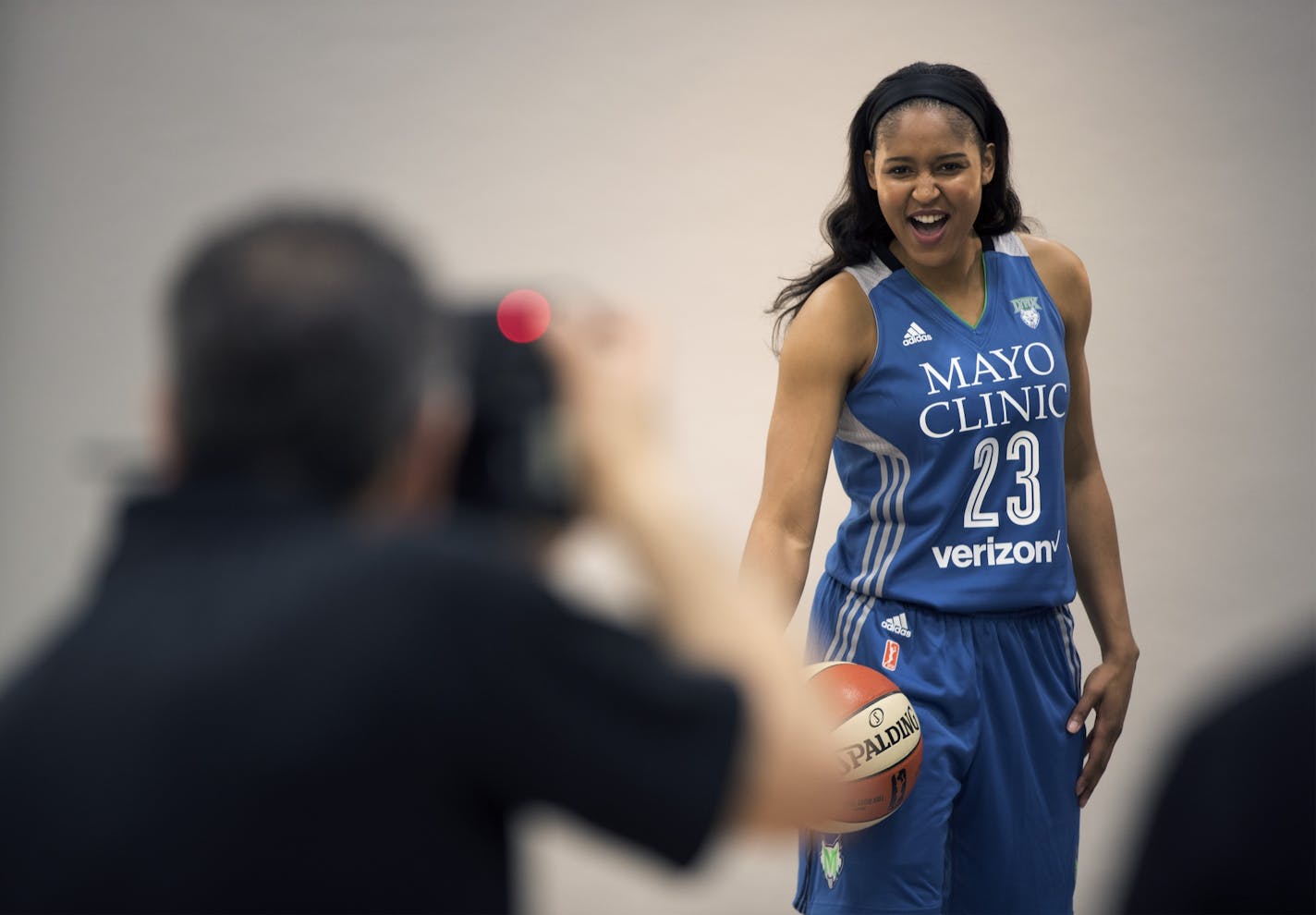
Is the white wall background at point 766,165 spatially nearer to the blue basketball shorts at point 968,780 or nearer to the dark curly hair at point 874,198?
the dark curly hair at point 874,198

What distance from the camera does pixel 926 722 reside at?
2.22 m

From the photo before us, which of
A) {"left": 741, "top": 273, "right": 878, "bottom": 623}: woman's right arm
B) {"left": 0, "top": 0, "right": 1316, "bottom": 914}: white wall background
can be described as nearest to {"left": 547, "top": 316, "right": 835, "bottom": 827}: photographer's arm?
{"left": 741, "top": 273, "right": 878, "bottom": 623}: woman's right arm

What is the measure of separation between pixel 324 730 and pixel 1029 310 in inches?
72.5

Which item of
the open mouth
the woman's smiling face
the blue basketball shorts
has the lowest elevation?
the blue basketball shorts

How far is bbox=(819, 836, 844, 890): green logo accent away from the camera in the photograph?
2250mm

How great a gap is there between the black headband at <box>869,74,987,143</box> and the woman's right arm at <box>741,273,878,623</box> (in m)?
0.32

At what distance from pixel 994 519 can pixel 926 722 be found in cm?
34

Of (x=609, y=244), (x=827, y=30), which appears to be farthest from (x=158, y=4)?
(x=827, y=30)

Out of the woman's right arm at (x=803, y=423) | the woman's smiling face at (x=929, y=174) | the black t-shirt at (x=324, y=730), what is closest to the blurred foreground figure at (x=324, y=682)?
the black t-shirt at (x=324, y=730)

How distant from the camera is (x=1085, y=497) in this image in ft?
8.05

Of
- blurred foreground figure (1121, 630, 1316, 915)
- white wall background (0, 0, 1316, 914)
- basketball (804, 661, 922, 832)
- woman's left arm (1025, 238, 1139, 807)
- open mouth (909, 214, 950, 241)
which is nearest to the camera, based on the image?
blurred foreground figure (1121, 630, 1316, 915)

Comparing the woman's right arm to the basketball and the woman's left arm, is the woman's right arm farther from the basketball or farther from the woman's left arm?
the woman's left arm

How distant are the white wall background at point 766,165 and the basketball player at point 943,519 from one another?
1.43 m

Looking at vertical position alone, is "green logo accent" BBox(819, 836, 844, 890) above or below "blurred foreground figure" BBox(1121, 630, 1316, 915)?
below
